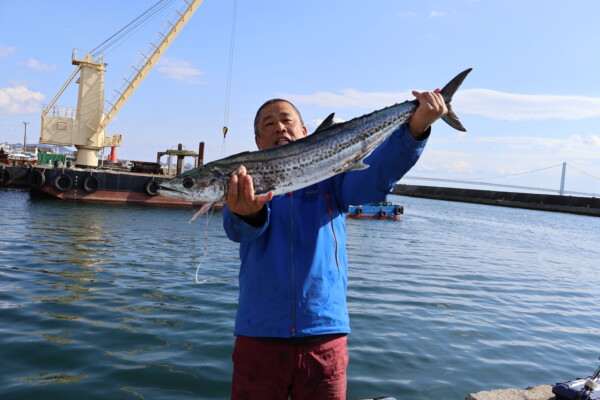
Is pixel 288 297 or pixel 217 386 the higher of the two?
pixel 288 297

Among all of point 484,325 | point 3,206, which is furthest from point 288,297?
point 3,206

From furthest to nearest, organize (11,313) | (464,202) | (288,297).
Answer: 1. (464,202)
2. (11,313)
3. (288,297)

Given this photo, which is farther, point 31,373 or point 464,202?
point 464,202

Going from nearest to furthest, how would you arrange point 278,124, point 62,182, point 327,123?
point 278,124
point 327,123
point 62,182

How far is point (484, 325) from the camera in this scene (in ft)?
32.0

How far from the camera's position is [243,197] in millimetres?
2885

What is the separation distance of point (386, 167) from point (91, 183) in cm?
3458

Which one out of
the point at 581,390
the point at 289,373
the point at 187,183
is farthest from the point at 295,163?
the point at 581,390

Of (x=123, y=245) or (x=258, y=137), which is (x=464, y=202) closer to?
(x=123, y=245)

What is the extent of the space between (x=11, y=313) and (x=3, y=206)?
68.6 feet

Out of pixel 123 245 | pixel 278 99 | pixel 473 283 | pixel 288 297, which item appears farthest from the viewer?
pixel 123 245

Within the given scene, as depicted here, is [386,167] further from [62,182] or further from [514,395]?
[62,182]

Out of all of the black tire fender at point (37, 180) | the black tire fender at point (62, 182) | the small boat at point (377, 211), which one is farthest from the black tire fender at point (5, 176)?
the small boat at point (377, 211)

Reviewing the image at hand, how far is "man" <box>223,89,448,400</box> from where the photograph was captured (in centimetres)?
278
